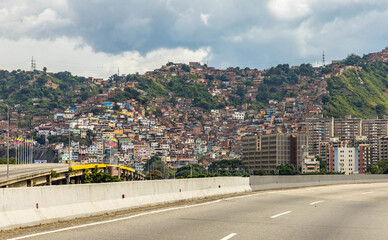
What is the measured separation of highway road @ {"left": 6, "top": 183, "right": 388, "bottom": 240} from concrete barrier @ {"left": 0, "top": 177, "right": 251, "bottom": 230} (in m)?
0.61

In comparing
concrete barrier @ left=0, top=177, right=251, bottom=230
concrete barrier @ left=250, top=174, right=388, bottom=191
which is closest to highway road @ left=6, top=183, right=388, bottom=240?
concrete barrier @ left=0, top=177, right=251, bottom=230

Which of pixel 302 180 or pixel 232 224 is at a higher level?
pixel 232 224


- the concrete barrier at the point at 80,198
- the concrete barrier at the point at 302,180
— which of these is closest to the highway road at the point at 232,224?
the concrete barrier at the point at 80,198

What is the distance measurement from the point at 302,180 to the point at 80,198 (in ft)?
97.9

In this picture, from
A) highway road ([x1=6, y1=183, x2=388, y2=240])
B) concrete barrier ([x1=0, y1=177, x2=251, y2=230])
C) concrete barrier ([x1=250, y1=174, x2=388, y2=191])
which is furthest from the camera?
concrete barrier ([x1=250, y1=174, x2=388, y2=191])

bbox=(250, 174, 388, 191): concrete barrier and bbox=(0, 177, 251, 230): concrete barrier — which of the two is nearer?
bbox=(0, 177, 251, 230): concrete barrier

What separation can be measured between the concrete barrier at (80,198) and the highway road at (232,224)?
608 mm

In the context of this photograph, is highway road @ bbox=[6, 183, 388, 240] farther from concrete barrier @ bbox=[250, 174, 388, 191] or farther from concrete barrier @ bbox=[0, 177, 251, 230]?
concrete barrier @ bbox=[250, 174, 388, 191]

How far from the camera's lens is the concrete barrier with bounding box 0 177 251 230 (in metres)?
16.4

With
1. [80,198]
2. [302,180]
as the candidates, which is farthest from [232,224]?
[302,180]

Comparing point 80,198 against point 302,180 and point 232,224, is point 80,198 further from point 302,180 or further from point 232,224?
point 302,180

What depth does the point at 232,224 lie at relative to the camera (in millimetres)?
18078

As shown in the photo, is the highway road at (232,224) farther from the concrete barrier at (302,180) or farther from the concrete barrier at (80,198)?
the concrete barrier at (302,180)

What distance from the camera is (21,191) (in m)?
16.8
